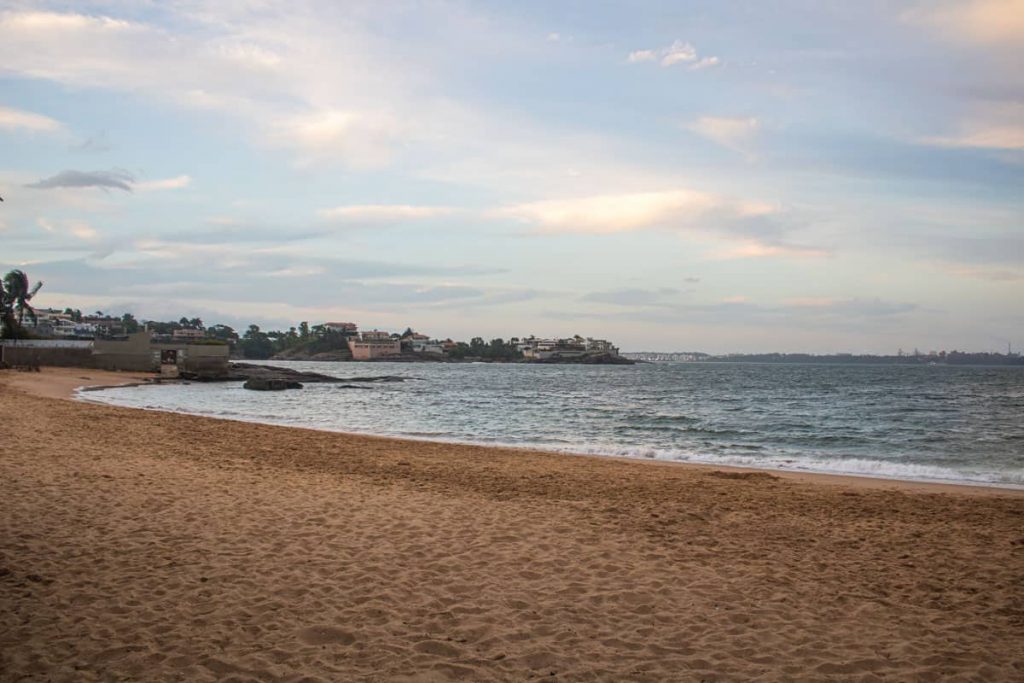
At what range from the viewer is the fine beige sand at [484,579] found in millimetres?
5262

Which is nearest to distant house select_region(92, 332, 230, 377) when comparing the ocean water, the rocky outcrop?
the rocky outcrop

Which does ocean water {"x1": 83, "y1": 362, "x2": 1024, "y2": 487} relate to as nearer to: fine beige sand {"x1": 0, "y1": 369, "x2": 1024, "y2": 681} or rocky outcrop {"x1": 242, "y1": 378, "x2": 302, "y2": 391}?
rocky outcrop {"x1": 242, "y1": 378, "x2": 302, "y2": 391}

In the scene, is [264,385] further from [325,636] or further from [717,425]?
[325,636]

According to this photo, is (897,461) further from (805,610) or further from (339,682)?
(339,682)

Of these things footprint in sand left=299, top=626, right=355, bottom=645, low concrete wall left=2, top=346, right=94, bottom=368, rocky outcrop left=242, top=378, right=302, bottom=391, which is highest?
low concrete wall left=2, top=346, right=94, bottom=368

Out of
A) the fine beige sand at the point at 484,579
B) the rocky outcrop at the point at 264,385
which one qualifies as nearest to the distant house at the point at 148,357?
the rocky outcrop at the point at 264,385

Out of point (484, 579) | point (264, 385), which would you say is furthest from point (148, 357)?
point (484, 579)

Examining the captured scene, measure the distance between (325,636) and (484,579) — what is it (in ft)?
6.41

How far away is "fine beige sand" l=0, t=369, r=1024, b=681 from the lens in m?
5.26

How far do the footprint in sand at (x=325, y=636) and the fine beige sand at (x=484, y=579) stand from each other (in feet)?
0.13

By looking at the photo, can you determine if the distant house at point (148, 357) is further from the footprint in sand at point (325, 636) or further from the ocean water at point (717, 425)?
the footprint in sand at point (325, 636)

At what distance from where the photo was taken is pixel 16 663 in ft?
15.7

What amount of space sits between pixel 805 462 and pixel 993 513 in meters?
8.13

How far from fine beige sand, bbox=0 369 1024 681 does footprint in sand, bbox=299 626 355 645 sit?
39mm
